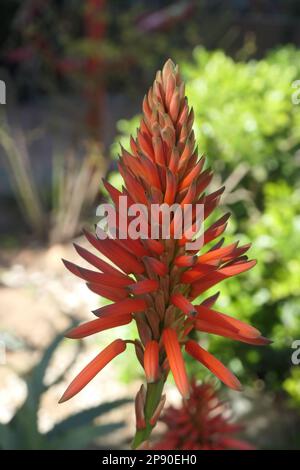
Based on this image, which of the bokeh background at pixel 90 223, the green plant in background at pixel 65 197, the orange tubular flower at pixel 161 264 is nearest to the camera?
the orange tubular flower at pixel 161 264

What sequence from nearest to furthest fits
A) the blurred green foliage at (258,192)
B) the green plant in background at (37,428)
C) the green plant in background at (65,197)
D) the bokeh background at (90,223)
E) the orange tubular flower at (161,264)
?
1. the orange tubular flower at (161,264)
2. the green plant in background at (37,428)
3. the bokeh background at (90,223)
4. the blurred green foliage at (258,192)
5. the green plant in background at (65,197)

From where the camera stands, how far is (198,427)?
5.35 feet

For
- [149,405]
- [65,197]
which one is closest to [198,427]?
[149,405]

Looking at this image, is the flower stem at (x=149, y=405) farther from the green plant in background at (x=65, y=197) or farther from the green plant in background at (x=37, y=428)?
the green plant in background at (x=65, y=197)

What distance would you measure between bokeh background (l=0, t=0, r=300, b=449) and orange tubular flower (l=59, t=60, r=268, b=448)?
113 cm

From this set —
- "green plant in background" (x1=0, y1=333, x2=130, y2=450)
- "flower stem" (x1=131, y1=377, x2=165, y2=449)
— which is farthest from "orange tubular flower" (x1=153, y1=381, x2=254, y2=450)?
"green plant in background" (x1=0, y1=333, x2=130, y2=450)

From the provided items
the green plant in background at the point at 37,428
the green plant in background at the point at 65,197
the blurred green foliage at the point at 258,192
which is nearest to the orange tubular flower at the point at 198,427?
the green plant in background at the point at 37,428

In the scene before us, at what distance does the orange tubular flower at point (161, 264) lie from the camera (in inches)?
40.8

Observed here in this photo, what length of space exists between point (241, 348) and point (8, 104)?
719 cm

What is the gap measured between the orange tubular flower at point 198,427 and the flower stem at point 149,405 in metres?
0.46

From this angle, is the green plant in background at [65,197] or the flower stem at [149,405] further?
the green plant in background at [65,197]

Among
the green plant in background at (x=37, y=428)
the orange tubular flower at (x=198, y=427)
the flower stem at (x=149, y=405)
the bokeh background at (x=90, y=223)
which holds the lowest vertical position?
the flower stem at (x=149, y=405)

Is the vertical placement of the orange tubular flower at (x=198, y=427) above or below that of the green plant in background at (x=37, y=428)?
below

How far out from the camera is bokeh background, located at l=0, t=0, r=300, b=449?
330 cm
